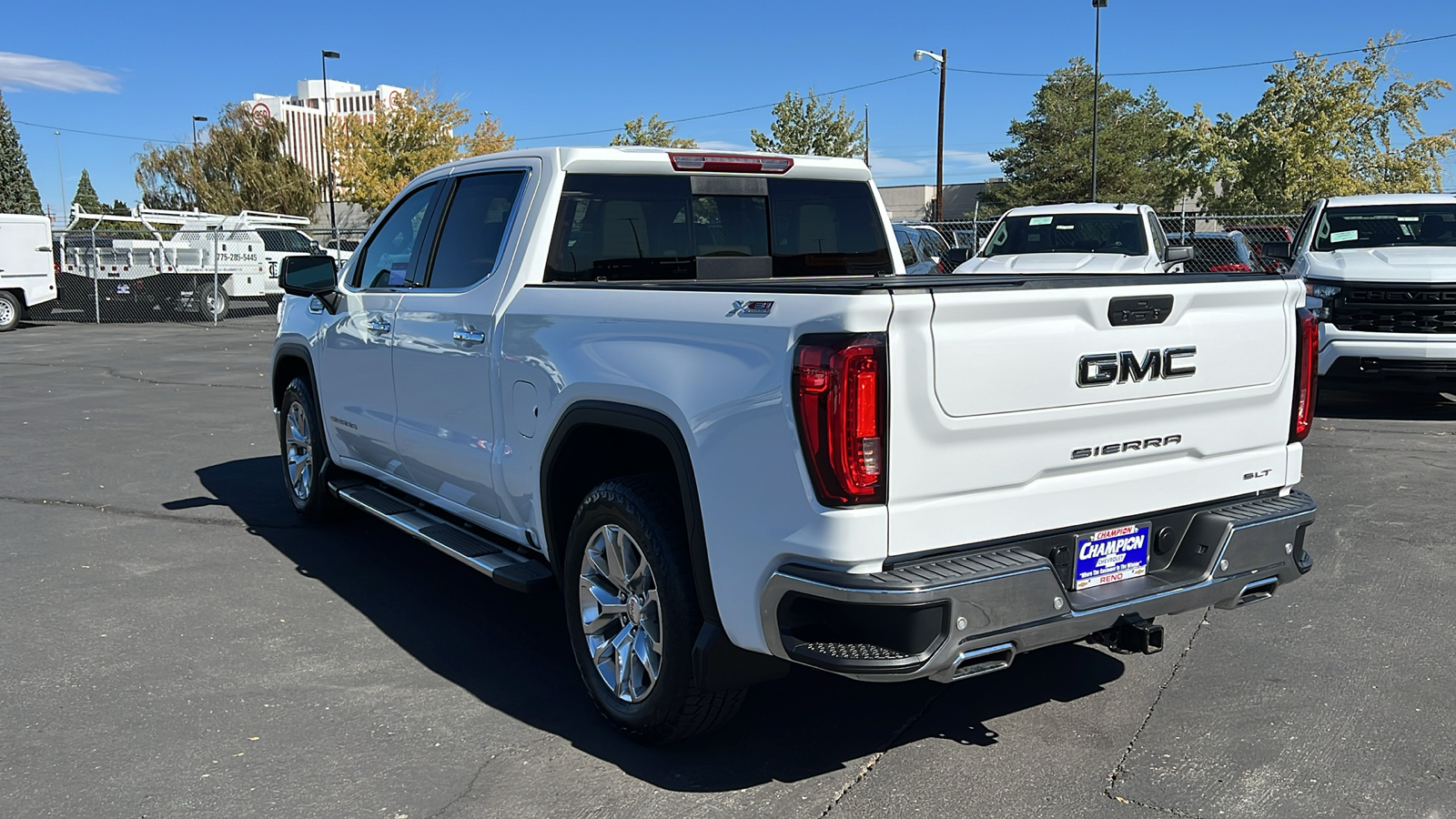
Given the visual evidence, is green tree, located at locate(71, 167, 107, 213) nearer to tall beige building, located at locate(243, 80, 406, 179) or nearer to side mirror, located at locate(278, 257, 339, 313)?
tall beige building, located at locate(243, 80, 406, 179)

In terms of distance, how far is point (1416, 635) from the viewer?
4.88 metres

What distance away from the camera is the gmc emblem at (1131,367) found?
11.1ft

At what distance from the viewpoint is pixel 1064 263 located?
12898 mm

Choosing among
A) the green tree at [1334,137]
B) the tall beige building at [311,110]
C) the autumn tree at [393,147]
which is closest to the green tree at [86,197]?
the tall beige building at [311,110]

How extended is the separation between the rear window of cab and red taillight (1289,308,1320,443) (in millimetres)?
2086

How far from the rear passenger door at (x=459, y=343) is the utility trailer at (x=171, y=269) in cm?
2154

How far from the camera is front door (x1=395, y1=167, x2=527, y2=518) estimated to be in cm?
466

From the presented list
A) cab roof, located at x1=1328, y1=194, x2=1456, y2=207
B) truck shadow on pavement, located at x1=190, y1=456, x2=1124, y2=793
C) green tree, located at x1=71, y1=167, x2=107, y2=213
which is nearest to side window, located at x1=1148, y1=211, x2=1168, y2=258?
cab roof, located at x1=1328, y1=194, x2=1456, y2=207

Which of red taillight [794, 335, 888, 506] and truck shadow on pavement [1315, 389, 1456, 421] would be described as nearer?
red taillight [794, 335, 888, 506]

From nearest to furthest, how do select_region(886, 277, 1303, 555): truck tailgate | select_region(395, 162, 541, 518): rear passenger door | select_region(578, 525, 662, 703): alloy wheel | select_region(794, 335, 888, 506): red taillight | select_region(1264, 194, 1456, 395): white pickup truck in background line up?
select_region(794, 335, 888, 506): red taillight → select_region(886, 277, 1303, 555): truck tailgate → select_region(578, 525, 662, 703): alloy wheel → select_region(395, 162, 541, 518): rear passenger door → select_region(1264, 194, 1456, 395): white pickup truck in background

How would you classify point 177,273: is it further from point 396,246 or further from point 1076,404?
point 1076,404

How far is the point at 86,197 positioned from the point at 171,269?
95582 millimetres

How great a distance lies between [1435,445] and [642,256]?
7.28m

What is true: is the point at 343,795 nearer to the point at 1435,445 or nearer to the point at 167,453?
the point at 167,453
